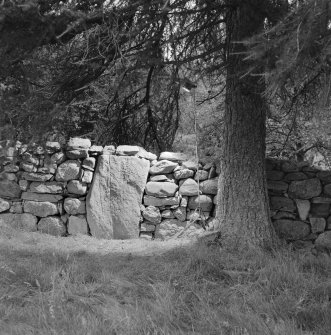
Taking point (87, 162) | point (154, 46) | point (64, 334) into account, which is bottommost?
point (64, 334)

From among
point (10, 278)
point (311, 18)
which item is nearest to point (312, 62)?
point (311, 18)

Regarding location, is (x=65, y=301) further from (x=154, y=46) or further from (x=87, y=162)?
(x=87, y=162)

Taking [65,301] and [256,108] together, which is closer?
[65,301]

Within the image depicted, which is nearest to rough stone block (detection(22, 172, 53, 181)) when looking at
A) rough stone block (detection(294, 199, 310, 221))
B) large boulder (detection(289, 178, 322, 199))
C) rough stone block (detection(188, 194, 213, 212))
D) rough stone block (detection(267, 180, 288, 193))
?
rough stone block (detection(188, 194, 213, 212))

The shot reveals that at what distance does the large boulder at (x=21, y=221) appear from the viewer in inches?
303

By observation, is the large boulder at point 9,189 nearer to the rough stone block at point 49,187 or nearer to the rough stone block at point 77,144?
the rough stone block at point 49,187

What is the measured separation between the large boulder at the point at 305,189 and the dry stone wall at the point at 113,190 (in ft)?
0.18

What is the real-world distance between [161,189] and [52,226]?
1892mm

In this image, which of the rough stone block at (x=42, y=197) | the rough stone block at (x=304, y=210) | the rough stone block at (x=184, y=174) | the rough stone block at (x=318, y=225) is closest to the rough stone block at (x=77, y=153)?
the rough stone block at (x=42, y=197)

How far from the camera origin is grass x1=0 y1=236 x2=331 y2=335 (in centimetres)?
364

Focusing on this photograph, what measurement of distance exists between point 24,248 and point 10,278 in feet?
5.30

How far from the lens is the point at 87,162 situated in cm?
779

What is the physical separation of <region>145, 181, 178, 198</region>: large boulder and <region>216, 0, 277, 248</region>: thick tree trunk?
1.49m

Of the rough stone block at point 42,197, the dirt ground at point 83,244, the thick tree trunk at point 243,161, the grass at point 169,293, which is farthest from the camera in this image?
the rough stone block at point 42,197
